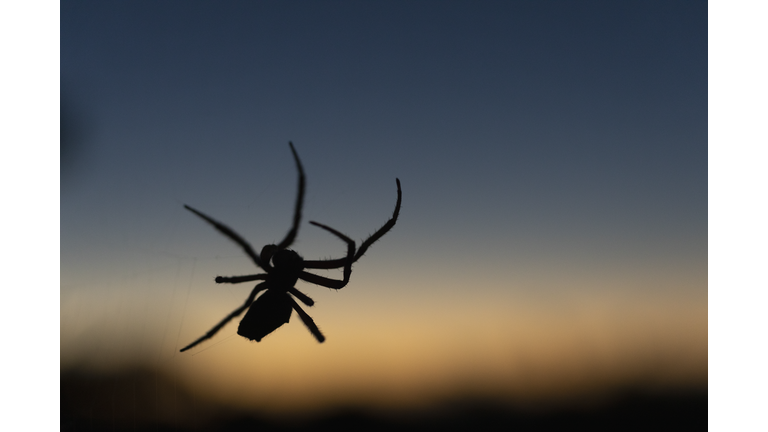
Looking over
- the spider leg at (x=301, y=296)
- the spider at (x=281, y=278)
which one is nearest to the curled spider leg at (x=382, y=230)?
the spider at (x=281, y=278)

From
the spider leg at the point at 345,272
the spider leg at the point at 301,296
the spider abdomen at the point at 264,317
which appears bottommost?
the spider abdomen at the point at 264,317

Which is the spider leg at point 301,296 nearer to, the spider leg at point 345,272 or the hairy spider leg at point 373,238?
the spider leg at point 345,272

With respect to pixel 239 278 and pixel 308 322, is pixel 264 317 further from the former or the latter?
pixel 308 322

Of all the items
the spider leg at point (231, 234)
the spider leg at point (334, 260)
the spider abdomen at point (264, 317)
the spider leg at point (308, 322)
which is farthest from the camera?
the spider leg at point (308, 322)

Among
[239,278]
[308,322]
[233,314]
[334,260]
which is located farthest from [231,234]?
[308,322]

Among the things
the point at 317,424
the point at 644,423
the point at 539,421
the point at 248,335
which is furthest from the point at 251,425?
the point at 644,423

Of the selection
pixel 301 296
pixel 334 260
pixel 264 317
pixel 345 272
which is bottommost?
pixel 264 317

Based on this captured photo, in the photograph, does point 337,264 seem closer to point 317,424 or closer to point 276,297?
point 276,297
